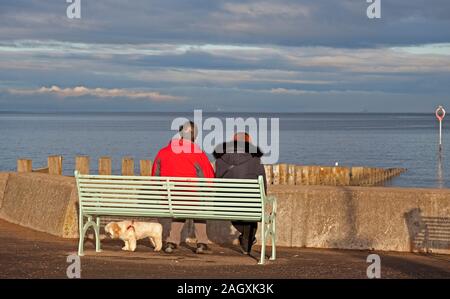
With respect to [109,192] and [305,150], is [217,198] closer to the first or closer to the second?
[109,192]

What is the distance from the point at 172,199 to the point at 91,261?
115cm

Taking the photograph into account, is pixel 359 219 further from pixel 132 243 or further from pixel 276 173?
pixel 276 173

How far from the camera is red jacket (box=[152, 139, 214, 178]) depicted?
37.1 feet

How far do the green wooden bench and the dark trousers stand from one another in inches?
20.4

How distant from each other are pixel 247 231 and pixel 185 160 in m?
1.15

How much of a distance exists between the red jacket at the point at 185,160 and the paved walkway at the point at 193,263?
98 cm

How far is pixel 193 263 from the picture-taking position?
10.5 meters

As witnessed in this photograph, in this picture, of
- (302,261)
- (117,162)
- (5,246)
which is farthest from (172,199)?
(117,162)

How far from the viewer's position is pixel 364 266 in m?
10.4

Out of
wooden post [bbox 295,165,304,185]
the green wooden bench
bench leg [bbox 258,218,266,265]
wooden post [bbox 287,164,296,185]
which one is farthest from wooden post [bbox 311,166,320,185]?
bench leg [bbox 258,218,266,265]

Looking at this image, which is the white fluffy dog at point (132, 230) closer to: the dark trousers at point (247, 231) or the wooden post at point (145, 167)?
the dark trousers at point (247, 231)

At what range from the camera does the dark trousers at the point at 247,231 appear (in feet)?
37.6
